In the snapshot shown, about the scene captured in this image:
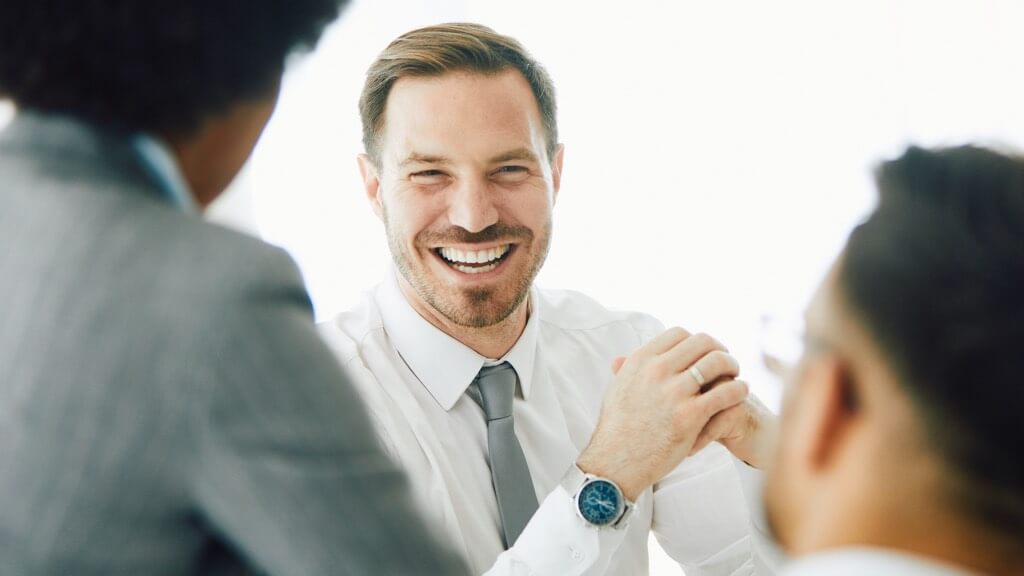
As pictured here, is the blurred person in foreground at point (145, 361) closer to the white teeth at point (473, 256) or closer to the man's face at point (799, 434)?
the man's face at point (799, 434)

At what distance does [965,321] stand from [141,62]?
0.56 metres

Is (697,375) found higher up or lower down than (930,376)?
lower down

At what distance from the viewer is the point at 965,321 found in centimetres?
52

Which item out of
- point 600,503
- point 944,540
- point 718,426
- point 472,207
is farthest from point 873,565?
point 472,207

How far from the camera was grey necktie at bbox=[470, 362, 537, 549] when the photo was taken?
147 centimetres

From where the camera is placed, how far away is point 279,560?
1.99 ft

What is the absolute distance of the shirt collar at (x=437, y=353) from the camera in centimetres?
160

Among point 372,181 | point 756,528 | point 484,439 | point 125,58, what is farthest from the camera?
point 372,181

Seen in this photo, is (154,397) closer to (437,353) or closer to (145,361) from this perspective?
(145,361)

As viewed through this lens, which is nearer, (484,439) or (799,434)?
(799,434)

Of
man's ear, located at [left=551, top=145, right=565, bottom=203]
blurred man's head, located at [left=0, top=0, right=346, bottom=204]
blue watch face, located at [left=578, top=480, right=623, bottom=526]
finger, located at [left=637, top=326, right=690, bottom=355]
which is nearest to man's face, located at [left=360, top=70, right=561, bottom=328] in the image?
man's ear, located at [left=551, top=145, right=565, bottom=203]

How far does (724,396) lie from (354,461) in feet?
2.69

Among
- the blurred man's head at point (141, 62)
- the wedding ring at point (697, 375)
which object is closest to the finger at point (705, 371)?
the wedding ring at point (697, 375)

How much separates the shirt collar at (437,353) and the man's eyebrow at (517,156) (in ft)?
1.02
